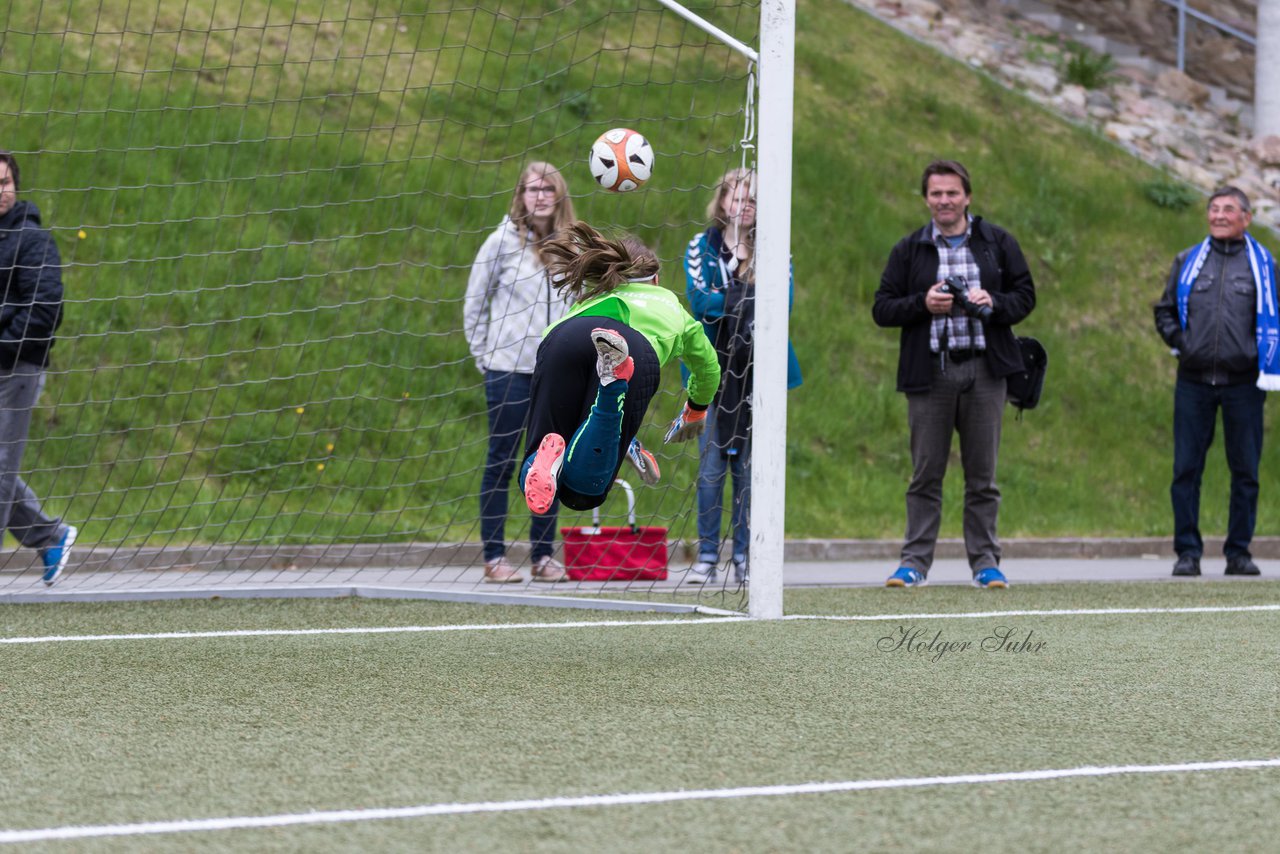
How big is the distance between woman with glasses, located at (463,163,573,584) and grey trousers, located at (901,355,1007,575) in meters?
1.95

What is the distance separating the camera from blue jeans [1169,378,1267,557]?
958 centimetres

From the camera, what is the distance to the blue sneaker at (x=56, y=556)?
321 inches

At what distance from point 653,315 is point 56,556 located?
3.84 m

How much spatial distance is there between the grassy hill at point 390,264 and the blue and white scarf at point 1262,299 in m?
2.88

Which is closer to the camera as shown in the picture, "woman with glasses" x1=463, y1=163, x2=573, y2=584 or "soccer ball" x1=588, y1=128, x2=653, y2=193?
"soccer ball" x1=588, y1=128, x2=653, y2=193

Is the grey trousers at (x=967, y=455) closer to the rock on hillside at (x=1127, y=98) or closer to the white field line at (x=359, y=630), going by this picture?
the white field line at (x=359, y=630)

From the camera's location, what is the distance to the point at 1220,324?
374 inches

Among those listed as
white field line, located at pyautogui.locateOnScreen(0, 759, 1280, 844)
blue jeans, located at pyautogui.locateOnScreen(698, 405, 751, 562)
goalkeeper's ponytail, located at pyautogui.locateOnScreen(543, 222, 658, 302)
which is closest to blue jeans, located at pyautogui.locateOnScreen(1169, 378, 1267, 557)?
blue jeans, located at pyautogui.locateOnScreen(698, 405, 751, 562)

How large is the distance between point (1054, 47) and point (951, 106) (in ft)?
11.2

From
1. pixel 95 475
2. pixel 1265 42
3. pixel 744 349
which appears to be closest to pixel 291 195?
pixel 95 475

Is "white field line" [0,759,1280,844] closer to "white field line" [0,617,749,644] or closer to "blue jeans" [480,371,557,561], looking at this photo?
"white field line" [0,617,749,644]

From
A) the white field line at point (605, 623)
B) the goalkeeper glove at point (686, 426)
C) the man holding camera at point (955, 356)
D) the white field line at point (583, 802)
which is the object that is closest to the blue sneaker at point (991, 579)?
the man holding camera at point (955, 356)

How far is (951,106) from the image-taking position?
→ 1675 centimetres
